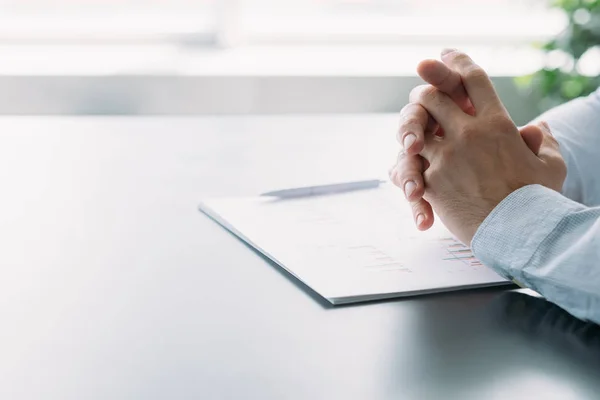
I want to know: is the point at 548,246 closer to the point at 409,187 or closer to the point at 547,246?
the point at 547,246

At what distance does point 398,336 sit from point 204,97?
7.23 ft

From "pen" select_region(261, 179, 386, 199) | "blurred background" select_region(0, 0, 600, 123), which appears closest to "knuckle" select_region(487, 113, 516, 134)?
"pen" select_region(261, 179, 386, 199)

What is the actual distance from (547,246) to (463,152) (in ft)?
0.49

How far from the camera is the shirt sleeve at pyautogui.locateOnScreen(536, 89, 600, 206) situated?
997 millimetres

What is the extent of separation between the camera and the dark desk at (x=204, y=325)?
19.9 inches

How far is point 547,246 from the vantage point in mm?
667

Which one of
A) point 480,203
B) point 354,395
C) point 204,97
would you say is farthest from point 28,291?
point 204,97

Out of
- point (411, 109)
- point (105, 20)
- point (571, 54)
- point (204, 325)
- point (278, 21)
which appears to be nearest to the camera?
point (204, 325)

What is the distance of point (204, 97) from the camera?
2.70 m

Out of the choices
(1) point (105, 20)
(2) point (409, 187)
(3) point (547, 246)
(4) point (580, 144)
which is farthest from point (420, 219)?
(1) point (105, 20)

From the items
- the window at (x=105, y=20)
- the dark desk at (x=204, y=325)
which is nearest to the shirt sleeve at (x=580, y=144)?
the dark desk at (x=204, y=325)

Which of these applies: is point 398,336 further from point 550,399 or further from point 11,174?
point 11,174

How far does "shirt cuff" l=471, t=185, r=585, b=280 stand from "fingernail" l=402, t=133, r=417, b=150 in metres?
0.13

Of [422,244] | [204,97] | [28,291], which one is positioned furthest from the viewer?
[204,97]
